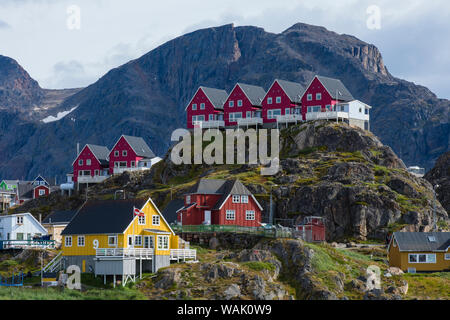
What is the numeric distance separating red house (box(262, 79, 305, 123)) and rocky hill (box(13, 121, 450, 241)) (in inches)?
239

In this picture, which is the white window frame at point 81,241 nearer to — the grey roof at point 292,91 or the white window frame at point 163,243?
the white window frame at point 163,243

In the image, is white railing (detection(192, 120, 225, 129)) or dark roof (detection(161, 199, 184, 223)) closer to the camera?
dark roof (detection(161, 199, 184, 223))

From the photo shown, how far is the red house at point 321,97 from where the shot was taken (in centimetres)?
13375

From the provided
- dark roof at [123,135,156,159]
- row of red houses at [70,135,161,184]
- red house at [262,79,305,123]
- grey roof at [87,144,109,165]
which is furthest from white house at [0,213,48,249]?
grey roof at [87,144,109,165]

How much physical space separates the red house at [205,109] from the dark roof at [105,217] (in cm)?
6404

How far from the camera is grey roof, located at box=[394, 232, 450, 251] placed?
8875cm

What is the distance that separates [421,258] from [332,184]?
2191 centimetres

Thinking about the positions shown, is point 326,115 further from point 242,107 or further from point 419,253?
point 419,253

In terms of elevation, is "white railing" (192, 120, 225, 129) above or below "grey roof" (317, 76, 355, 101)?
below

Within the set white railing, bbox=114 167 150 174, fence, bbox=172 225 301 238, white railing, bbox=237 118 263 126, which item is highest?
white railing, bbox=237 118 263 126

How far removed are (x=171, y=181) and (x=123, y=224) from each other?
179 ft

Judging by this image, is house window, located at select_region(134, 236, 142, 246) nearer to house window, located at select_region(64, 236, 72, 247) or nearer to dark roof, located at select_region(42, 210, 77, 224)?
house window, located at select_region(64, 236, 72, 247)
